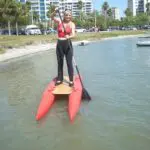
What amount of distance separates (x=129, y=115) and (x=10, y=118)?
3342mm

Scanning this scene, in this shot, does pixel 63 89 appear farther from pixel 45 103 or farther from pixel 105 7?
pixel 105 7

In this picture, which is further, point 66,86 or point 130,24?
point 130,24

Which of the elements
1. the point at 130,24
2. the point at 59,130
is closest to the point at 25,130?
the point at 59,130

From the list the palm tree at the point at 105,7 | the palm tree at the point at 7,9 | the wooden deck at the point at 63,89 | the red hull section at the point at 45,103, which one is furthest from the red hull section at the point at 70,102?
the palm tree at the point at 105,7

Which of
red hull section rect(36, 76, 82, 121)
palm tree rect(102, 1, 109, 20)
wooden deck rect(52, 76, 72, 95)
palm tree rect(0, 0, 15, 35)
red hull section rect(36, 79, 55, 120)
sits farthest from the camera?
palm tree rect(102, 1, 109, 20)

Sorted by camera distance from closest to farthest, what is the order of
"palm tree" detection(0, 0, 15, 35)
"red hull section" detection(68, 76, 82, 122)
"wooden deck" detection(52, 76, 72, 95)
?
"red hull section" detection(68, 76, 82, 122), "wooden deck" detection(52, 76, 72, 95), "palm tree" detection(0, 0, 15, 35)

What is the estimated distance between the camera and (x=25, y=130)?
9.63 metres

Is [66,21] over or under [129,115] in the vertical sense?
over

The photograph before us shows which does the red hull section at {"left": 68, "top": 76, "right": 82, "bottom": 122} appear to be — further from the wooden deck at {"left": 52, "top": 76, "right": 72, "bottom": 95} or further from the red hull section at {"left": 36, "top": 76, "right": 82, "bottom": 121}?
the wooden deck at {"left": 52, "top": 76, "right": 72, "bottom": 95}

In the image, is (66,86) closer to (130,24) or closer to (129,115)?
(129,115)

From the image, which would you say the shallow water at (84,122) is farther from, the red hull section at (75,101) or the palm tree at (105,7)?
the palm tree at (105,7)

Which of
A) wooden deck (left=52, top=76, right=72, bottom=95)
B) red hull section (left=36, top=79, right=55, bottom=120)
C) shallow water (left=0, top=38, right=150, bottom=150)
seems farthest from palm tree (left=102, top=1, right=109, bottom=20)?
red hull section (left=36, top=79, right=55, bottom=120)

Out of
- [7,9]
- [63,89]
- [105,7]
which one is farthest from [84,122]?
[105,7]

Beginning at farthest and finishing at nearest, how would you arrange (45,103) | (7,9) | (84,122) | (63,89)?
(7,9)
(63,89)
(45,103)
(84,122)
